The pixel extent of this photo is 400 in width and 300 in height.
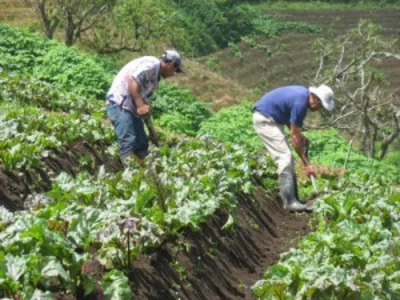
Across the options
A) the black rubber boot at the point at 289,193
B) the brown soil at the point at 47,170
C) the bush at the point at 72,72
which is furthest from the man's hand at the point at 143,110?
the bush at the point at 72,72

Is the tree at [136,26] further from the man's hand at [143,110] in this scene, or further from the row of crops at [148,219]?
the man's hand at [143,110]

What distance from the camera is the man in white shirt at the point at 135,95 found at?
8781 millimetres

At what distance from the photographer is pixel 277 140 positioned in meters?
9.92

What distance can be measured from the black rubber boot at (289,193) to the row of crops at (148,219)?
58 cm

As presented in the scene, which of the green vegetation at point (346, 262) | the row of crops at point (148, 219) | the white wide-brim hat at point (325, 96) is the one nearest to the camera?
the row of crops at point (148, 219)

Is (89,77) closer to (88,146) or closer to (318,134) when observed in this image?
(318,134)

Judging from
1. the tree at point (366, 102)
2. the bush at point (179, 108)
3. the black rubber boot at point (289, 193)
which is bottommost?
the tree at point (366, 102)

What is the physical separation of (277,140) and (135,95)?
6.52ft

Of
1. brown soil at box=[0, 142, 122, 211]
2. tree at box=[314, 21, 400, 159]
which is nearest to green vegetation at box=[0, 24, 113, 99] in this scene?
tree at box=[314, 21, 400, 159]

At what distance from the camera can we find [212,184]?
7.70 meters

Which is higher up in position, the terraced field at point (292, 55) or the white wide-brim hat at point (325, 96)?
the white wide-brim hat at point (325, 96)

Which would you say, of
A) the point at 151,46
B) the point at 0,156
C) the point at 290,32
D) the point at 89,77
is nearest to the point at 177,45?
the point at 151,46

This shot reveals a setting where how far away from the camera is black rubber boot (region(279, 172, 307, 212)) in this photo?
995 cm

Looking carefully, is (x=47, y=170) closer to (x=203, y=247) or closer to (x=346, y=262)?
(x=203, y=247)
